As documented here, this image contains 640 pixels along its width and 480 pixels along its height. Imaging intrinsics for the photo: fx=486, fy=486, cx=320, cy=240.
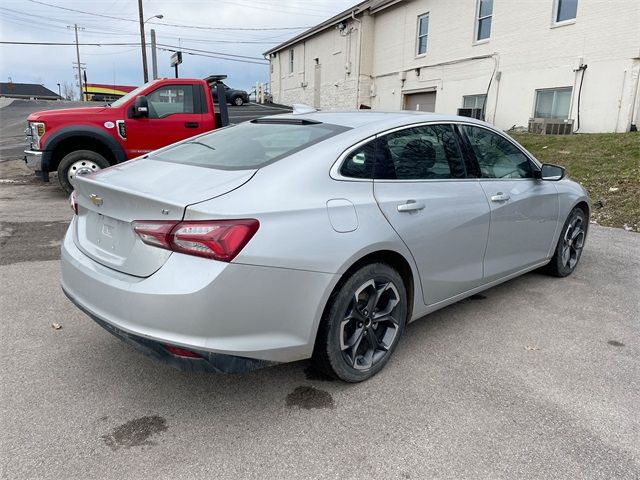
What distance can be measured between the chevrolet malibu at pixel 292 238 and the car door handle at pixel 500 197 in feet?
0.06

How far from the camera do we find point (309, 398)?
8.98 feet

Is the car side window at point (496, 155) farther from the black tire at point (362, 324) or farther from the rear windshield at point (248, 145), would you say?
the black tire at point (362, 324)

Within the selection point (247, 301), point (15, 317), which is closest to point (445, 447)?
point (247, 301)

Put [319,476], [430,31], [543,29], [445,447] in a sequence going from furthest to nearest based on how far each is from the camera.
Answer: [430,31] < [543,29] < [445,447] < [319,476]

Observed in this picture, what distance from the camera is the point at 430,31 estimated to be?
1955 cm

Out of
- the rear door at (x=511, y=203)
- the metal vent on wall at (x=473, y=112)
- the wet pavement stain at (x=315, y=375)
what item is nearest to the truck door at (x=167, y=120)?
the rear door at (x=511, y=203)

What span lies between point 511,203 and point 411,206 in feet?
4.07

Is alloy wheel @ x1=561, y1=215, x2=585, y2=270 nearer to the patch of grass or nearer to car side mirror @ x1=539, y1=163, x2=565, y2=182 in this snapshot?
car side mirror @ x1=539, y1=163, x2=565, y2=182

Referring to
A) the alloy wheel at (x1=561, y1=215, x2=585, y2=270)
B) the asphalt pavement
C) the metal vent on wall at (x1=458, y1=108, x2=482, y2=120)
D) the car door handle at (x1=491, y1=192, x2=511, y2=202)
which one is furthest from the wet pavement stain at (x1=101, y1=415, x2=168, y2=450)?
the metal vent on wall at (x1=458, y1=108, x2=482, y2=120)

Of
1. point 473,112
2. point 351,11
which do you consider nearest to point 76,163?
point 473,112

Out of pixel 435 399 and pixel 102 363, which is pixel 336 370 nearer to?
pixel 435 399

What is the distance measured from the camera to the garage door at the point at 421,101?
20156 mm

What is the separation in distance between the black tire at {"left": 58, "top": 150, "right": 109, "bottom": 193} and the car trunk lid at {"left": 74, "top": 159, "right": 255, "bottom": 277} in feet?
18.3

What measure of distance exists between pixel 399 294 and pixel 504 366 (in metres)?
0.86
